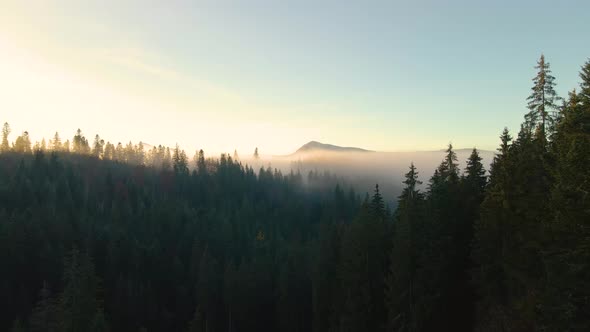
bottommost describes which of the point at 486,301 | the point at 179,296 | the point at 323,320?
the point at 179,296

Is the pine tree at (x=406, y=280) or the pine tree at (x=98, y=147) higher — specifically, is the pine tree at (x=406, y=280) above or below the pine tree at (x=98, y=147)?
below

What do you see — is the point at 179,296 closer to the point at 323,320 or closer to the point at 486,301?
the point at 323,320

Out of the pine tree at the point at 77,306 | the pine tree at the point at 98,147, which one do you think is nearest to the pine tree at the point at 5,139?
the pine tree at the point at 98,147

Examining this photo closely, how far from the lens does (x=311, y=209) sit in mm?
175000

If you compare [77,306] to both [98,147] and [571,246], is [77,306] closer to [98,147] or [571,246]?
[571,246]

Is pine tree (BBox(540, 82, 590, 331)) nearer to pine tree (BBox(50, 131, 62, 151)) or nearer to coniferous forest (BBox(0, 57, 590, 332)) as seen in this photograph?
coniferous forest (BBox(0, 57, 590, 332))

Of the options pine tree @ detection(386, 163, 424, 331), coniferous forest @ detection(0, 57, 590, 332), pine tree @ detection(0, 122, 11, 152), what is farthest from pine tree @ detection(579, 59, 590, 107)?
pine tree @ detection(0, 122, 11, 152)

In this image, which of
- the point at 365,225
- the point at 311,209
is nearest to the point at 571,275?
the point at 365,225

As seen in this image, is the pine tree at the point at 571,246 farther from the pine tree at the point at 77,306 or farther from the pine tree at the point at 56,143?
the pine tree at the point at 56,143

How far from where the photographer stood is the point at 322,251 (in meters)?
51.2

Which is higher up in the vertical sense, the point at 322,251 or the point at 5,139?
the point at 5,139

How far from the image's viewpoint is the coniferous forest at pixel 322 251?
63.8ft

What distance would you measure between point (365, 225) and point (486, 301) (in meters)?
13.5

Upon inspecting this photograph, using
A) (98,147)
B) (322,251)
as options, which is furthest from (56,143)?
(322,251)
